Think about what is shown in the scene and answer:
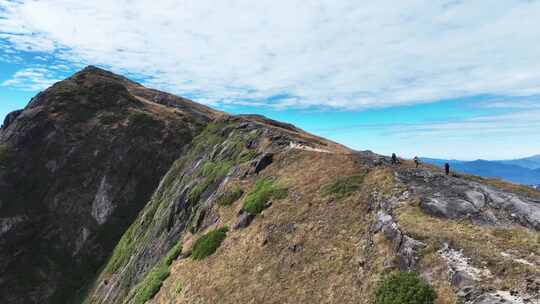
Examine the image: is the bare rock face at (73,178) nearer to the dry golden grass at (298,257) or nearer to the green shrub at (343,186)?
the dry golden grass at (298,257)

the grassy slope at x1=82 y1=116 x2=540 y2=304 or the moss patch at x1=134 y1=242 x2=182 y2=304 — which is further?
the moss patch at x1=134 y1=242 x2=182 y2=304

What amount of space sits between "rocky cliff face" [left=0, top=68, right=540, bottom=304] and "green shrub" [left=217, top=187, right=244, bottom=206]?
255mm

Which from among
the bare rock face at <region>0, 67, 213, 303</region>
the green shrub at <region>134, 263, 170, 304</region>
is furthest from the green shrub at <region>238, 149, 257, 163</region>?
the bare rock face at <region>0, 67, 213, 303</region>

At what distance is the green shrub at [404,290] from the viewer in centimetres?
1748

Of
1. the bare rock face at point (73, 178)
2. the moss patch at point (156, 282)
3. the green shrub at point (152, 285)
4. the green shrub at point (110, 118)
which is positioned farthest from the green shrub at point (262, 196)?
the green shrub at point (110, 118)

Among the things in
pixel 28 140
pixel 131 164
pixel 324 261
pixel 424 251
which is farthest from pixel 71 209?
pixel 424 251

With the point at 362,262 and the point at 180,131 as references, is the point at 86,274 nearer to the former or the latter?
the point at 180,131

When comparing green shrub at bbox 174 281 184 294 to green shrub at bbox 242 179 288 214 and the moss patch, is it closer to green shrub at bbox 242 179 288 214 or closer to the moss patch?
→ the moss patch

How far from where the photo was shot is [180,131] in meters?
102

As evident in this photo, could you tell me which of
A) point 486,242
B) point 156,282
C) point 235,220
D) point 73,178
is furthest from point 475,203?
point 73,178

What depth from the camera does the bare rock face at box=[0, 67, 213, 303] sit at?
7362 centimetres

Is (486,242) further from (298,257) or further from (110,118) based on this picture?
(110,118)

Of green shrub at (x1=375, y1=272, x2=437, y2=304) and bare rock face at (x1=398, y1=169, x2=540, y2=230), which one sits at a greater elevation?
bare rock face at (x1=398, y1=169, x2=540, y2=230)

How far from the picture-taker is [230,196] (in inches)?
1652
